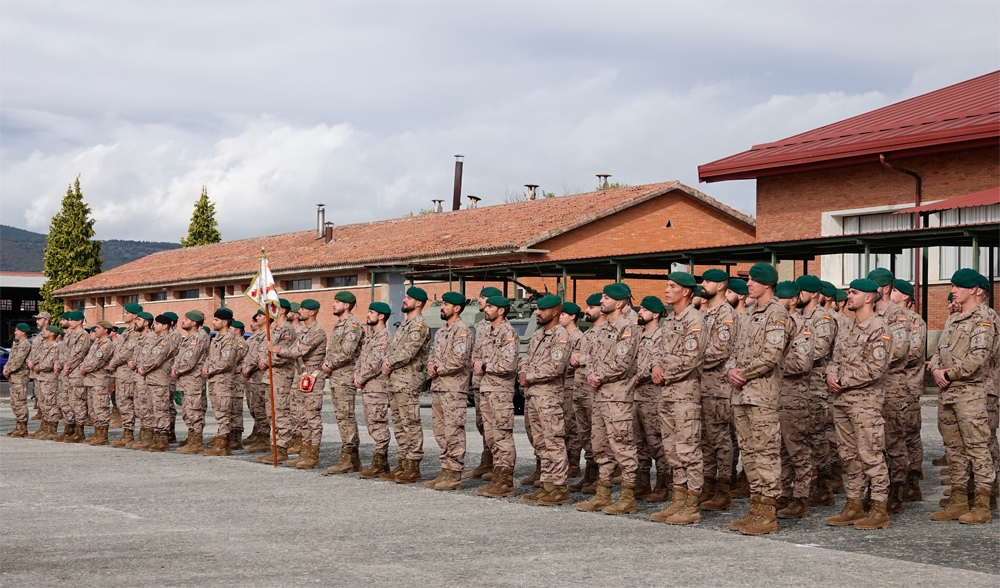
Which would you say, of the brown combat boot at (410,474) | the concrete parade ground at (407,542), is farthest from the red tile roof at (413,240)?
the concrete parade ground at (407,542)

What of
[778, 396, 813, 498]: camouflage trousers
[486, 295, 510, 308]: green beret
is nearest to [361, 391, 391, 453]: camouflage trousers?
[486, 295, 510, 308]: green beret

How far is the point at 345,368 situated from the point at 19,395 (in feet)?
24.4

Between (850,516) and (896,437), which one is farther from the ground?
(896,437)

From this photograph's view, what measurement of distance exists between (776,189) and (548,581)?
59.7 feet

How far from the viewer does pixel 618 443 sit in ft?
29.4

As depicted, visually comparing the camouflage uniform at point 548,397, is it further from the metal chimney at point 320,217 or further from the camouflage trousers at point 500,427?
the metal chimney at point 320,217

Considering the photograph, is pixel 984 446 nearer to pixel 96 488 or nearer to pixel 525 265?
pixel 96 488

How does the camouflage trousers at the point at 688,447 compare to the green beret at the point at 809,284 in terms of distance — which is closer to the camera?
the camouflage trousers at the point at 688,447

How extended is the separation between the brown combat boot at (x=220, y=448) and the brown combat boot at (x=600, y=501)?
5865 millimetres

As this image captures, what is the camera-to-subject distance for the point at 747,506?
365 inches

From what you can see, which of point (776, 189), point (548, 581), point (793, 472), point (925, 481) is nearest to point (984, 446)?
point (793, 472)

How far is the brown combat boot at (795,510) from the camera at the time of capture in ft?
28.1

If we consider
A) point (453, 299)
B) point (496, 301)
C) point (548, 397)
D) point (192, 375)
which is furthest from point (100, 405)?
point (548, 397)

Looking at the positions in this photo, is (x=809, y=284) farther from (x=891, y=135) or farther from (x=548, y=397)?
(x=891, y=135)
